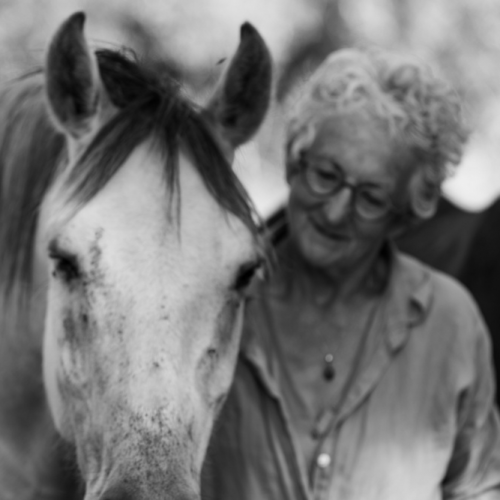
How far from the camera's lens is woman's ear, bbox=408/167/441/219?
2.55 meters

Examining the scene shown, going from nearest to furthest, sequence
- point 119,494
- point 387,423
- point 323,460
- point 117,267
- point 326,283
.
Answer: point 119,494 → point 117,267 → point 323,460 → point 387,423 → point 326,283

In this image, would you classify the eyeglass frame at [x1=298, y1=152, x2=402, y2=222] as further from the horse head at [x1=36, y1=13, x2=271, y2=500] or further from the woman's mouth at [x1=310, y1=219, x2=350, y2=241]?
the horse head at [x1=36, y1=13, x2=271, y2=500]

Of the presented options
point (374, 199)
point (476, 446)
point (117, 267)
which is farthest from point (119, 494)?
point (476, 446)

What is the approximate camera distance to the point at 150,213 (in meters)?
1.86

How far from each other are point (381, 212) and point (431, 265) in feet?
6.17

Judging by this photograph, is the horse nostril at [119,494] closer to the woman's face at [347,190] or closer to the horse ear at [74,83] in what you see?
the horse ear at [74,83]

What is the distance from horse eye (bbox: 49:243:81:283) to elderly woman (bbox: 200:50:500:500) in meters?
0.70

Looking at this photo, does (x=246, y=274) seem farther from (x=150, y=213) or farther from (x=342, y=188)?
(x=342, y=188)

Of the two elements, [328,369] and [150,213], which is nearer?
[150,213]

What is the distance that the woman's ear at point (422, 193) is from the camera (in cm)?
255

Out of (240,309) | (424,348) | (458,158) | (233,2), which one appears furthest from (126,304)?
(233,2)

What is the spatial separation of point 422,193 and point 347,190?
295mm

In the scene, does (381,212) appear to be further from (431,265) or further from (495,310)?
(431,265)

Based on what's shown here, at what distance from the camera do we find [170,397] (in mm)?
1688
